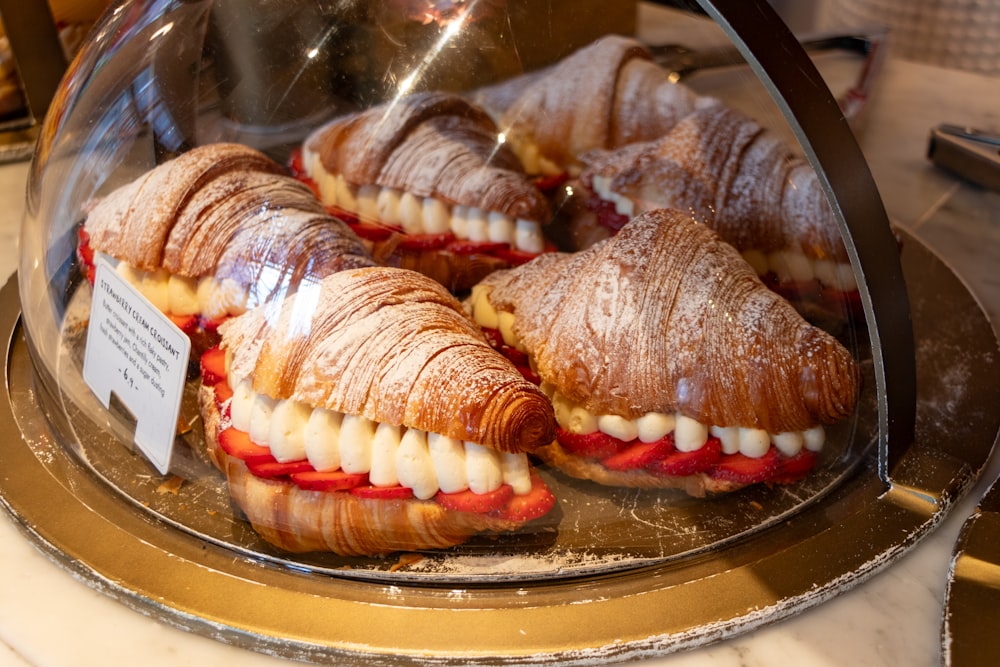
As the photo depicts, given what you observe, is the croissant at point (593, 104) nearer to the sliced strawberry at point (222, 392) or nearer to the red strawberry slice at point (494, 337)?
the red strawberry slice at point (494, 337)

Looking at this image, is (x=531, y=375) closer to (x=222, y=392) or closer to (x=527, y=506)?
(x=527, y=506)

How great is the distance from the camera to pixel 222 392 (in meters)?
1.03

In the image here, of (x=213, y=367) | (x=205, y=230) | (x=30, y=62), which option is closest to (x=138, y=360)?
(x=213, y=367)

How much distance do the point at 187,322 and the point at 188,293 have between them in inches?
1.9

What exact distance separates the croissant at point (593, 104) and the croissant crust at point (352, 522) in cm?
69

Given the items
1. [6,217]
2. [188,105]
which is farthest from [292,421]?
[6,217]

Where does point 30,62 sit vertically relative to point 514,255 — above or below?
above

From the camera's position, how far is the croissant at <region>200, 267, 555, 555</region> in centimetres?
89

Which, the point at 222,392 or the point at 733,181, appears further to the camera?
the point at 733,181

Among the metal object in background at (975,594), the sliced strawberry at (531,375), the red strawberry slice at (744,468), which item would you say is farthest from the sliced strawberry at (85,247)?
the metal object in background at (975,594)

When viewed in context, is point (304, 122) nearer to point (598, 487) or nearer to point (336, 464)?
point (336, 464)

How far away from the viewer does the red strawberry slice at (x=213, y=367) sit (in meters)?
1.04

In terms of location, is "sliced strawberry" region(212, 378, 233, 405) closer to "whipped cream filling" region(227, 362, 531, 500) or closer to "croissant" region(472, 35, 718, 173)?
"whipped cream filling" region(227, 362, 531, 500)

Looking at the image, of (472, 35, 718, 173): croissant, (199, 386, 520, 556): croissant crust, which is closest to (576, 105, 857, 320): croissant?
(472, 35, 718, 173): croissant
